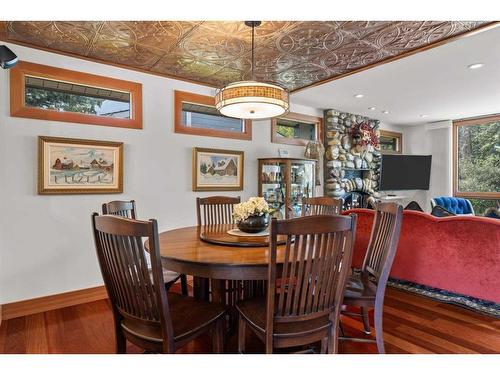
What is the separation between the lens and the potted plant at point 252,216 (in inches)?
89.9

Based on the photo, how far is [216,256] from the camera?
5.63ft

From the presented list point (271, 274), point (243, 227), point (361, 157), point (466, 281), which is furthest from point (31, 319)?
point (361, 157)

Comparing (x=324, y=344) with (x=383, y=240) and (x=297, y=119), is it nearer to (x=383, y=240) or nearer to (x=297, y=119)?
(x=383, y=240)

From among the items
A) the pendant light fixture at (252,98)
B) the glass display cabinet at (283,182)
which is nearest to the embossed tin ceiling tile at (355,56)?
the pendant light fixture at (252,98)

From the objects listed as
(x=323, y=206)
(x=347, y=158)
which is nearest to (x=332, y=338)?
(x=323, y=206)

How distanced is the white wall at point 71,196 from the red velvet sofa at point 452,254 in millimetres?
2293

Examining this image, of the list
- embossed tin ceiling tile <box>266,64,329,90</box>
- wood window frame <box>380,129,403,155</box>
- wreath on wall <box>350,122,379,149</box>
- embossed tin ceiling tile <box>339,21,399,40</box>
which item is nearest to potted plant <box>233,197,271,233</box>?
embossed tin ceiling tile <box>339,21,399,40</box>

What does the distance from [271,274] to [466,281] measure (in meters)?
2.27

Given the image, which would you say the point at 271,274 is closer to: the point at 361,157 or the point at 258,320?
the point at 258,320

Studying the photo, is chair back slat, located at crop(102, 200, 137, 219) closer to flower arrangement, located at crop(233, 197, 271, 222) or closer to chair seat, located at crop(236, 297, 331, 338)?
flower arrangement, located at crop(233, 197, 271, 222)

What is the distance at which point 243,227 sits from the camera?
2.31 m

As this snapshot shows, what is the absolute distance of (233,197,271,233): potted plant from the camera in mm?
2283

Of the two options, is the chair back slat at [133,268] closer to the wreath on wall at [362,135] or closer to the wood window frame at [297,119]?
the wood window frame at [297,119]
